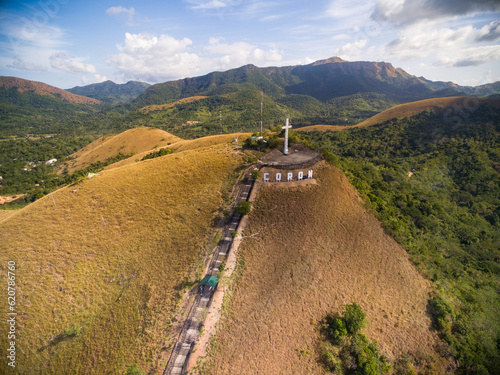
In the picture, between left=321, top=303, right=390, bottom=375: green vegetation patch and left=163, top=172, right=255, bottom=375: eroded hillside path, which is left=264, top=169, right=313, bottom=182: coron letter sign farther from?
left=321, top=303, right=390, bottom=375: green vegetation patch

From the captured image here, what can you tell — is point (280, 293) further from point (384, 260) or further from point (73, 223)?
point (73, 223)

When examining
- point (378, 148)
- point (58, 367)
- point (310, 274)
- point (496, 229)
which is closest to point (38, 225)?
point (58, 367)

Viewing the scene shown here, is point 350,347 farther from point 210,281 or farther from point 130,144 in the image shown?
point 130,144

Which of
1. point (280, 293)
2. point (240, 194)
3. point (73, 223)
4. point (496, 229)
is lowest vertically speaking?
point (496, 229)

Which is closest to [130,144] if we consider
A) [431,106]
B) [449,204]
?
[449,204]

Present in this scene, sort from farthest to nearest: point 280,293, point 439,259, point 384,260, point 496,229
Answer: point 496,229 → point 439,259 → point 384,260 → point 280,293
